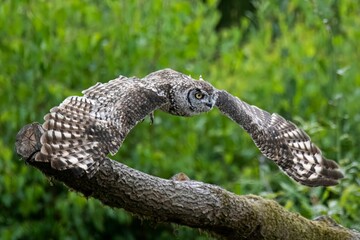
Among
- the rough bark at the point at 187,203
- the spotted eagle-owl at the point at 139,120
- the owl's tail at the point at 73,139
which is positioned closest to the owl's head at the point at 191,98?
the spotted eagle-owl at the point at 139,120

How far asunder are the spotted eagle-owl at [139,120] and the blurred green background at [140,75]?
5.73 feet

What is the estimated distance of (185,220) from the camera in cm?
619

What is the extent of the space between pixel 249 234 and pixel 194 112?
3.34ft

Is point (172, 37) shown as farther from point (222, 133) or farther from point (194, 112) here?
point (194, 112)

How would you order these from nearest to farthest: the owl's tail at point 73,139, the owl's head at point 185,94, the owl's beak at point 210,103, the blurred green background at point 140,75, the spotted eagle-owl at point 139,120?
the owl's tail at point 73,139 → the spotted eagle-owl at point 139,120 → the owl's head at point 185,94 → the owl's beak at point 210,103 → the blurred green background at point 140,75

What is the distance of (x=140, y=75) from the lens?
31.7 ft

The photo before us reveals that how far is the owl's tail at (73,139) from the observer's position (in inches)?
218

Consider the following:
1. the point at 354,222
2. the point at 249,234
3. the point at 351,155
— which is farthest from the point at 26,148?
the point at 351,155

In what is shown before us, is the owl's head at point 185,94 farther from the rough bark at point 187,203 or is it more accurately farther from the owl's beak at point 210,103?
the rough bark at point 187,203

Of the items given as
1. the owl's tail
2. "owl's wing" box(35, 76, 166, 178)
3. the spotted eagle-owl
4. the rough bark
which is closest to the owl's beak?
the spotted eagle-owl

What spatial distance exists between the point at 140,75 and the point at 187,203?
366cm

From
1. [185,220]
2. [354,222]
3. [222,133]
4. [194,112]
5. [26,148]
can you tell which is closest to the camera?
[26,148]

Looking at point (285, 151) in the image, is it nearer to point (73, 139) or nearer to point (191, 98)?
point (191, 98)

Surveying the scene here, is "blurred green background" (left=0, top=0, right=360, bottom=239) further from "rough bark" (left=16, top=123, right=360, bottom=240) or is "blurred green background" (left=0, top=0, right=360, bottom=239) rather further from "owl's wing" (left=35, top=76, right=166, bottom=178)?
"owl's wing" (left=35, top=76, right=166, bottom=178)
